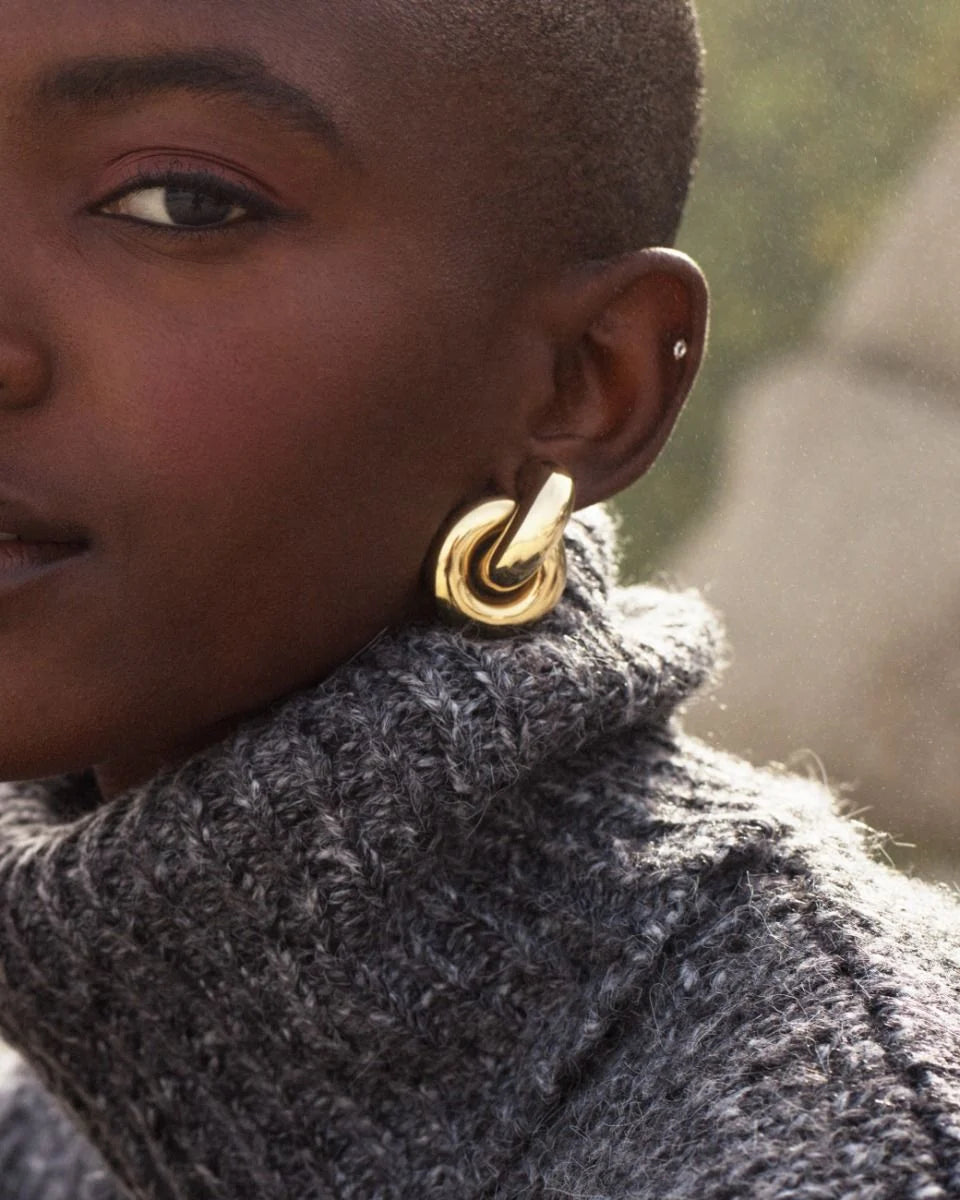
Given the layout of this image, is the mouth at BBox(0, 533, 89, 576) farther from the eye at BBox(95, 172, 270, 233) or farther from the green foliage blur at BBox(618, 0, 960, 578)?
the green foliage blur at BBox(618, 0, 960, 578)

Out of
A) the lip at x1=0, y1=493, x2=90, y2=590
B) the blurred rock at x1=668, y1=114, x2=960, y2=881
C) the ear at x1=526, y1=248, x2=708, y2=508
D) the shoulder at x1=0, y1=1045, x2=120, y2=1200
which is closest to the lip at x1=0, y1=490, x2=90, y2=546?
the lip at x1=0, y1=493, x2=90, y2=590

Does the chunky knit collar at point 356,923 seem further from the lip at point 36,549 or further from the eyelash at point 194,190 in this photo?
the eyelash at point 194,190

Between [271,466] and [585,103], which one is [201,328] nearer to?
[271,466]

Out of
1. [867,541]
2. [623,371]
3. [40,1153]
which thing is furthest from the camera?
[867,541]

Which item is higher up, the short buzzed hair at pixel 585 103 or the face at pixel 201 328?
the short buzzed hair at pixel 585 103

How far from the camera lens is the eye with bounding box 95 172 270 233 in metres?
1.20

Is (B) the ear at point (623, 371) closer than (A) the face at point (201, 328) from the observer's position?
No

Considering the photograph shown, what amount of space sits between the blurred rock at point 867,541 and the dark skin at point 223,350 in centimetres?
67

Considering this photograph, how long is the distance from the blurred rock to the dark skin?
2.19 ft

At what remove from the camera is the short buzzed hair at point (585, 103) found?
127 centimetres

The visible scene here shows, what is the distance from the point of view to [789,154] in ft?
6.24

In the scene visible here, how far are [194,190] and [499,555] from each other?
0.39 metres

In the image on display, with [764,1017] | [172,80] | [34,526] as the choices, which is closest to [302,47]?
[172,80]

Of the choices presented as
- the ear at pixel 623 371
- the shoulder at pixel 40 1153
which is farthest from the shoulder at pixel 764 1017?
the shoulder at pixel 40 1153
